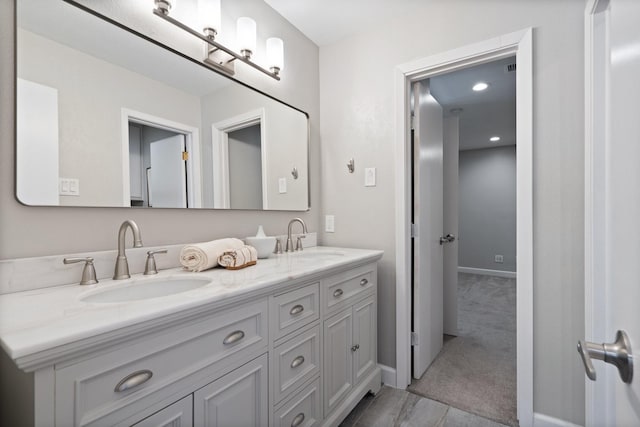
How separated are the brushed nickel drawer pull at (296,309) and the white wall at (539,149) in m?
0.89

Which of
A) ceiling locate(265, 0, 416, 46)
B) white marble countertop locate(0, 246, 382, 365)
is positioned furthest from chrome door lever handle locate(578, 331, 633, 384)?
ceiling locate(265, 0, 416, 46)

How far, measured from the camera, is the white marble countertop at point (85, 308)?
563 mm

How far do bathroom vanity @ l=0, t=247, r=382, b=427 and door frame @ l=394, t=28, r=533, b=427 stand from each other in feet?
1.75

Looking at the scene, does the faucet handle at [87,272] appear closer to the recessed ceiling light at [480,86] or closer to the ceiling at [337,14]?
the ceiling at [337,14]

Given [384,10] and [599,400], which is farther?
[384,10]


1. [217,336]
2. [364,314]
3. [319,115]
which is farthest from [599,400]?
[319,115]

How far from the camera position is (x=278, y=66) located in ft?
5.76

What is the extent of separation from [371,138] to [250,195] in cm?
92

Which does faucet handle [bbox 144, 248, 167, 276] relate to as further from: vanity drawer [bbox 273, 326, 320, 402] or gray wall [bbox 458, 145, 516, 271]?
gray wall [bbox 458, 145, 516, 271]

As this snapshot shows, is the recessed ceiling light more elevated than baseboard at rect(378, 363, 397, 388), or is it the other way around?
the recessed ceiling light

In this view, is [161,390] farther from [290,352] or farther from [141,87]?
[141,87]

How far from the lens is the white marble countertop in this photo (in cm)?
56

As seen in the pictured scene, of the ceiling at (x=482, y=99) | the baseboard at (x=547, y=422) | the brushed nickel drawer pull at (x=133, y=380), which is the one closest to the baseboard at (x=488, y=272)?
the ceiling at (x=482, y=99)

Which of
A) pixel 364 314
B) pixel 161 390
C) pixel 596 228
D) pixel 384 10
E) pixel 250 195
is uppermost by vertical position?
pixel 384 10
